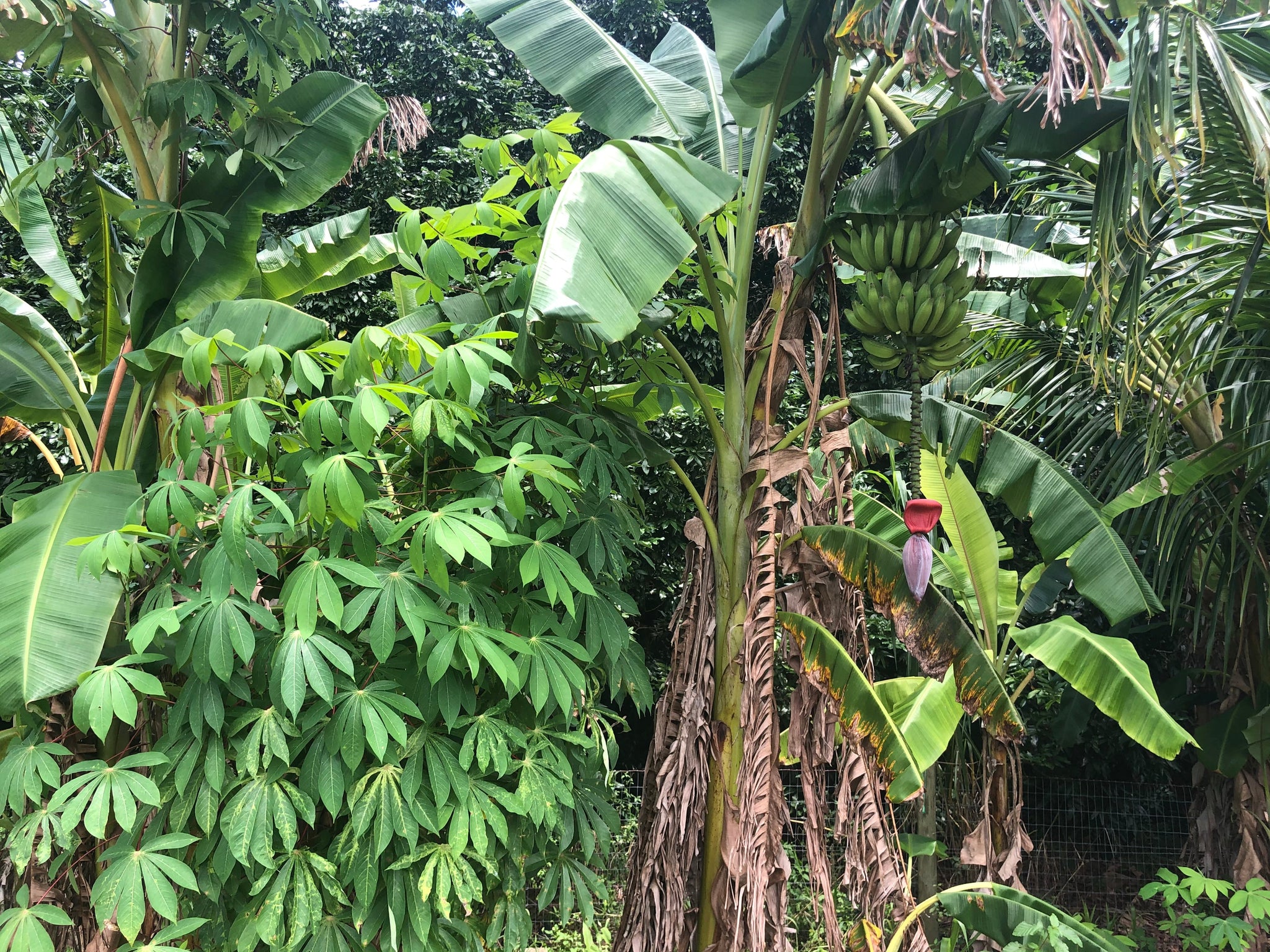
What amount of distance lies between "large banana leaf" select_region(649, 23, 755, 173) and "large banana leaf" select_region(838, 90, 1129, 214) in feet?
2.19

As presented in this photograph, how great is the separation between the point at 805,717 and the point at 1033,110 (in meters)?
1.95

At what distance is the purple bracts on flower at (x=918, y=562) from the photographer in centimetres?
220

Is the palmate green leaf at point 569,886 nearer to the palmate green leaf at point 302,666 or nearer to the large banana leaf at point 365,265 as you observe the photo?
the palmate green leaf at point 302,666

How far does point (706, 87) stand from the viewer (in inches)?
139

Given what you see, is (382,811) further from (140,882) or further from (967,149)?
(967,149)

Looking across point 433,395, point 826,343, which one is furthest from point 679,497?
point 433,395

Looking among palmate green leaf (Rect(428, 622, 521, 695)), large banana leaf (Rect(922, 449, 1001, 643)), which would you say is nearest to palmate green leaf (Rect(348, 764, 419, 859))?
palmate green leaf (Rect(428, 622, 521, 695))

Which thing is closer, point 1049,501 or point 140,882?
point 140,882

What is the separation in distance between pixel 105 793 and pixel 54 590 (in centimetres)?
62

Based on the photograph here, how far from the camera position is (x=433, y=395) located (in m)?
2.60

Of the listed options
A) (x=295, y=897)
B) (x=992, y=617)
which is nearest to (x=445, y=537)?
(x=295, y=897)

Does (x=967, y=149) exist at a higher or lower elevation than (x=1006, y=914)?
higher

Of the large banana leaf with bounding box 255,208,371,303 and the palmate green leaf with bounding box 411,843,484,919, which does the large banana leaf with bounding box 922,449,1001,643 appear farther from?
the large banana leaf with bounding box 255,208,371,303

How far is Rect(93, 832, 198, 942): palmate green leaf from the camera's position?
6.84ft
